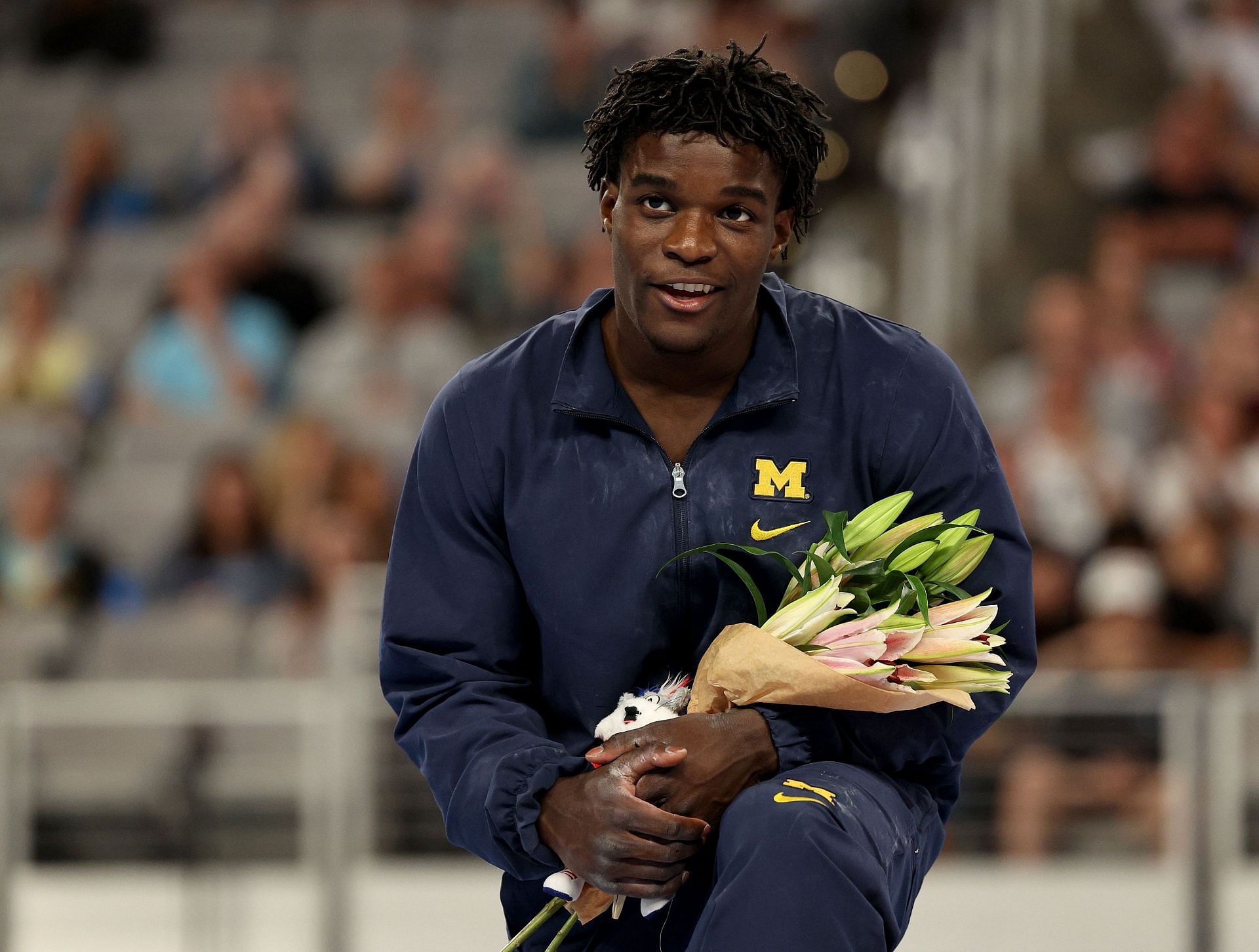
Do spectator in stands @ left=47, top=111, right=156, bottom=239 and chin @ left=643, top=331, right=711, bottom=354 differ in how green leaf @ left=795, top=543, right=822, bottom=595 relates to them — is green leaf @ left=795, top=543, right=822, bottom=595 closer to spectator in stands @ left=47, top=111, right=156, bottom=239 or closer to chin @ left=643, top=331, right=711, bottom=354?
chin @ left=643, top=331, right=711, bottom=354

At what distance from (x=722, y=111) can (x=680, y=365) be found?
321 mm

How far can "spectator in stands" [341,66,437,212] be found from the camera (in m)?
7.07

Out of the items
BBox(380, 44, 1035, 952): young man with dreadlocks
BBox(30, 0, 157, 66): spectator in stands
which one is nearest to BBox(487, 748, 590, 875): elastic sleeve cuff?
BBox(380, 44, 1035, 952): young man with dreadlocks

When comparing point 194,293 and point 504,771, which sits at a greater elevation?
point 194,293

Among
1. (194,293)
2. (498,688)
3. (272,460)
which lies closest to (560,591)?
(498,688)

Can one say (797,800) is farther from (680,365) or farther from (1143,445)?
(1143,445)

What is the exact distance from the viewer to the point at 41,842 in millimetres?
4766

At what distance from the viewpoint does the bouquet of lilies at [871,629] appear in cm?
200

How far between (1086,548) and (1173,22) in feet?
9.36

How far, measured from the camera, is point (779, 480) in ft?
7.16

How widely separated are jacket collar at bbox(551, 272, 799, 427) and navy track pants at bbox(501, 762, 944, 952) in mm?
→ 453

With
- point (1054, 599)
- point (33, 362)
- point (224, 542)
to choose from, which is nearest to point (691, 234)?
point (1054, 599)

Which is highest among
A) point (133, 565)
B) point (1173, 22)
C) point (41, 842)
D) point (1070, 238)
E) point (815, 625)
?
point (1173, 22)

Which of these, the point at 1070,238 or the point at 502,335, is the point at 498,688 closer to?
the point at 502,335
